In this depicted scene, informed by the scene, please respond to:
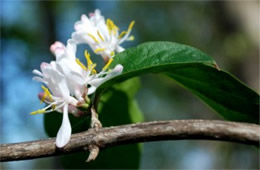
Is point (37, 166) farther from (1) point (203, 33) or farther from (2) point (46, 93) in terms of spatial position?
(2) point (46, 93)

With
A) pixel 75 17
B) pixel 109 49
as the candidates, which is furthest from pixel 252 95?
pixel 75 17

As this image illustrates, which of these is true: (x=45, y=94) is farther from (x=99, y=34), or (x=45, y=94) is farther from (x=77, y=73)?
(x=99, y=34)

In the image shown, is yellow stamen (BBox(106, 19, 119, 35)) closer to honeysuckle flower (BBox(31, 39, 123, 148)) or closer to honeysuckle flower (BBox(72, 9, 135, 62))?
honeysuckle flower (BBox(72, 9, 135, 62))

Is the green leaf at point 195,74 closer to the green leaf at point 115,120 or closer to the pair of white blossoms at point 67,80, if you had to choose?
the pair of white blossoms at point 67,80

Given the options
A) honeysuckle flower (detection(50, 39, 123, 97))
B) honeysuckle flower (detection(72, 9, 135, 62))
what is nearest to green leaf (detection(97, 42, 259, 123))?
honeysuckle flower (detection(50, 39, 123, 97))

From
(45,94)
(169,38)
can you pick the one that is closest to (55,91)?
(45,94)

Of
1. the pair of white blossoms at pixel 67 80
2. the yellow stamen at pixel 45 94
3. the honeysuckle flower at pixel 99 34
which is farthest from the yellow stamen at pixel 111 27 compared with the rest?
the yellow stamen at pixel 45 94
